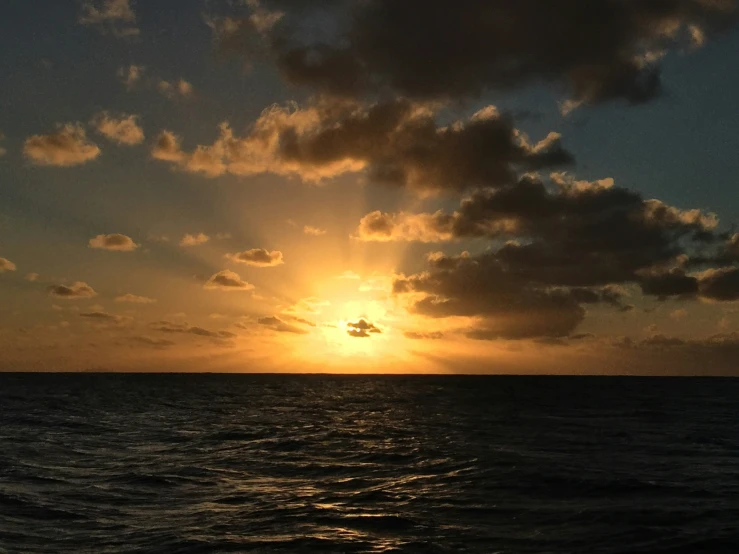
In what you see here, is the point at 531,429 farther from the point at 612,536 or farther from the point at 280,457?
the point at 612,536

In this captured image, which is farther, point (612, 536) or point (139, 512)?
point (139, 512)

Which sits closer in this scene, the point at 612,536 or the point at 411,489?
the point at 612,536

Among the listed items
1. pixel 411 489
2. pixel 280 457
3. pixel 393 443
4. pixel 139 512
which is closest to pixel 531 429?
pixel 393 443

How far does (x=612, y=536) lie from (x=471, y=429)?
36.3 metres

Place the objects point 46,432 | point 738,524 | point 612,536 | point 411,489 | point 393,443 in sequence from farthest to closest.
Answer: point 46,432 < point 393,443 < point 411,489 < point 738,524 < point 612,536

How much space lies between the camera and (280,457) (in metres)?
38.9

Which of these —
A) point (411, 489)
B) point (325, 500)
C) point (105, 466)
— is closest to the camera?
point (325, 500)

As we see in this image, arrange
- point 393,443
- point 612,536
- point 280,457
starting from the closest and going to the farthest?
point 612,536
point 280,457
point 393,443

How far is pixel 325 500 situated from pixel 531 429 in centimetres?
3484

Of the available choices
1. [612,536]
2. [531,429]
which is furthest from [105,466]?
[531,429]

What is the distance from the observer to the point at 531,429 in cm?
5678

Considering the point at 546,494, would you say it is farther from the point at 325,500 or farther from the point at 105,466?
the point at 105,466

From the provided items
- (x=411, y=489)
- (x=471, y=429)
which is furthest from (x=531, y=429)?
(x=411, y=489)

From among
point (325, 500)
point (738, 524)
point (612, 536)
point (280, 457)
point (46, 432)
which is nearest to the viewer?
point (612, 536)
